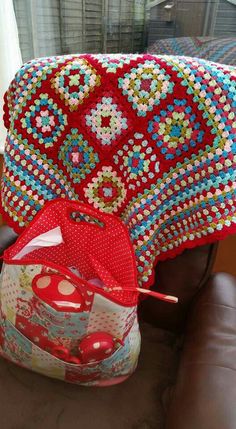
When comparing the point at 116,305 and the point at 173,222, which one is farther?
the point at 173,222

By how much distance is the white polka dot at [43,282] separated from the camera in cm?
70

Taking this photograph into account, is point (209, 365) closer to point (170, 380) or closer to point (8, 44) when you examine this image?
point (170, 380)

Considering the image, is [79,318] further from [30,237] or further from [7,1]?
[7,1]

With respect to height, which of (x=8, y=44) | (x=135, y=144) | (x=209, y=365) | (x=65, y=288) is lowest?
(x=209, y=365)

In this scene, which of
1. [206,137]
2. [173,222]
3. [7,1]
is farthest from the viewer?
[7,1]

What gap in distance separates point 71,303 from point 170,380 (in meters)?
0.34

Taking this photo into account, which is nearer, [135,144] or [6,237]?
[135,144]

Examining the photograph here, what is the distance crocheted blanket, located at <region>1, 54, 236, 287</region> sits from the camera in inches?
26.3

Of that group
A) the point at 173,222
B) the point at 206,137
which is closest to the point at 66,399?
the point at 173,222

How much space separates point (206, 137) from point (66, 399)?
0.65 m

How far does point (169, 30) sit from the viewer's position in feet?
4.00

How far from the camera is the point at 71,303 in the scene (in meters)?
0.68

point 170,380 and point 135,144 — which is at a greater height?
point 135,144

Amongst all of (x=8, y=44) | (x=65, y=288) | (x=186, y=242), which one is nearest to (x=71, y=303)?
(x=65, y=288)
